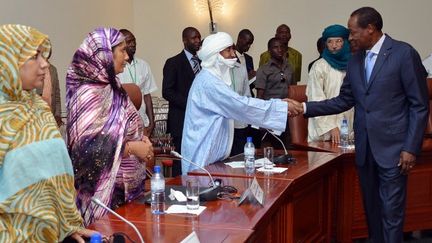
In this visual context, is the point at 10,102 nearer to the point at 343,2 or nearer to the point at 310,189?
the point at 310,189

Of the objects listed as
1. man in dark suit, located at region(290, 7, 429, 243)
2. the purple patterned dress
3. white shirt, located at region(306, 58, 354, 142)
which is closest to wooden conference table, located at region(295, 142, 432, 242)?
white shirt, located at region(306, 58, 354, 142)

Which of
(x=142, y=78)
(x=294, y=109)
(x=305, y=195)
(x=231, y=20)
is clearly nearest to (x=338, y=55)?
(x=294, y=109)

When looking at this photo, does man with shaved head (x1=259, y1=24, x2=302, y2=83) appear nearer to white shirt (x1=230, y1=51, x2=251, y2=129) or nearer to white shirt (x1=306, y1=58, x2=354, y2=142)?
white shirt (x1=230, y1=51, x2=251, y2=129)

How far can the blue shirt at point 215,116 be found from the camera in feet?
10.2

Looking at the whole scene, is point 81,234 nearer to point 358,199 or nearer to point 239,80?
point 358,199

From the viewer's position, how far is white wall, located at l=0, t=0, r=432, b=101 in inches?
235

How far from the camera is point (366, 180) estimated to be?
304cm

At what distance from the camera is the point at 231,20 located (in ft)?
24.3

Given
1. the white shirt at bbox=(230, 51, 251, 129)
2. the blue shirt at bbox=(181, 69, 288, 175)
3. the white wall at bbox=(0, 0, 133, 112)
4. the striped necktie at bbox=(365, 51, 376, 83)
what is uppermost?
the white wall at bbox=(0, 0, 133, 112)

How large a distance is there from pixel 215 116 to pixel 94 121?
1.07 meters

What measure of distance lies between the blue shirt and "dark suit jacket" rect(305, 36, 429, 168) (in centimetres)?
54

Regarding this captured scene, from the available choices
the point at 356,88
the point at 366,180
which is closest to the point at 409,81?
the point at 356,88

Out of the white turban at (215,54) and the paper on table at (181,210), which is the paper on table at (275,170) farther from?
the paper on table at (181,210)

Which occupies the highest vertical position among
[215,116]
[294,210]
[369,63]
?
[369,63]
